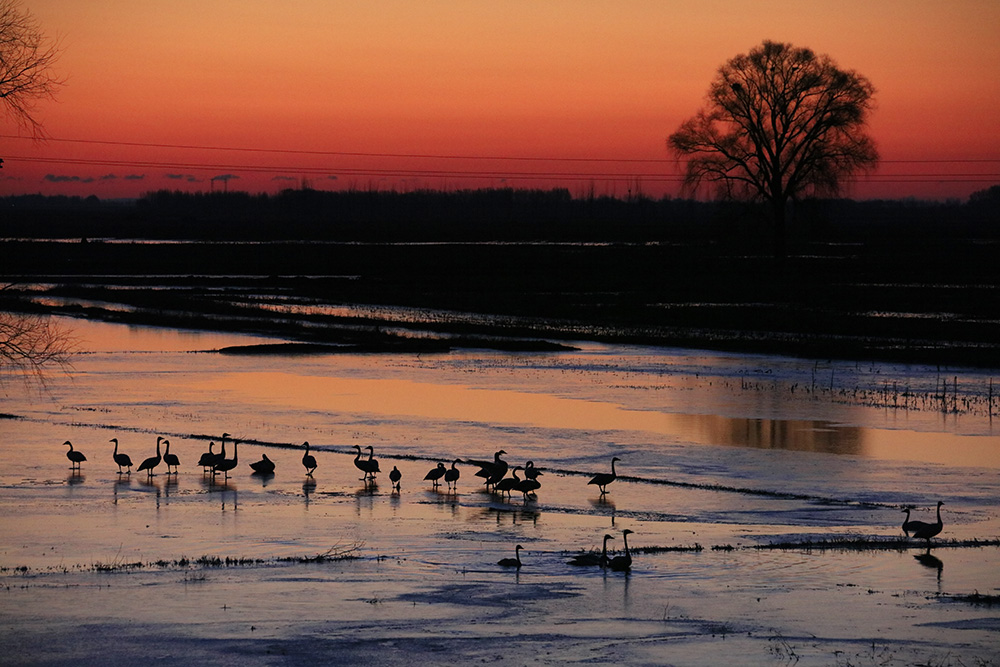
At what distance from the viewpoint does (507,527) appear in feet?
57.5

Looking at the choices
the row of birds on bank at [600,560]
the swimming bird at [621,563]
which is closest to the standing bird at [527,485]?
the row of birds on bank at [600,560]

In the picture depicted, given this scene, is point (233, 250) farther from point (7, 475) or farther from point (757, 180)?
point (7, 475)

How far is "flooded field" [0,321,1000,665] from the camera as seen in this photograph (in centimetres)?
1213

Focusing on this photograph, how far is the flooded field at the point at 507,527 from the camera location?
1213cm

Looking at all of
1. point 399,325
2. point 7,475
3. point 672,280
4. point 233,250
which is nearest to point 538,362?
point 399,325

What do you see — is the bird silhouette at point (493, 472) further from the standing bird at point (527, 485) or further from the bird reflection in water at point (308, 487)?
the bird reflection in water at point (308, 487)

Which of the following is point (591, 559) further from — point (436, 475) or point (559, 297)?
point (559, 297)

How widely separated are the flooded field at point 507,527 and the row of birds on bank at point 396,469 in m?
0.25

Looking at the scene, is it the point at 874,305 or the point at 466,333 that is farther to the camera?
the point at 874,305

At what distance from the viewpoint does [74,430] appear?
25750 mm

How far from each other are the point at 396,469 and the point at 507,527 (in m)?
3.36

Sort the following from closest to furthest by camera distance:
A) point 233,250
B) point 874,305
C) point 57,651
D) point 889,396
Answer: point 57,651 → point 889,396 → point 874,305 → point 233,250

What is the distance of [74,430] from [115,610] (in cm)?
1392

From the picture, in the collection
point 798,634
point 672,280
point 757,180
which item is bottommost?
point 798,634
